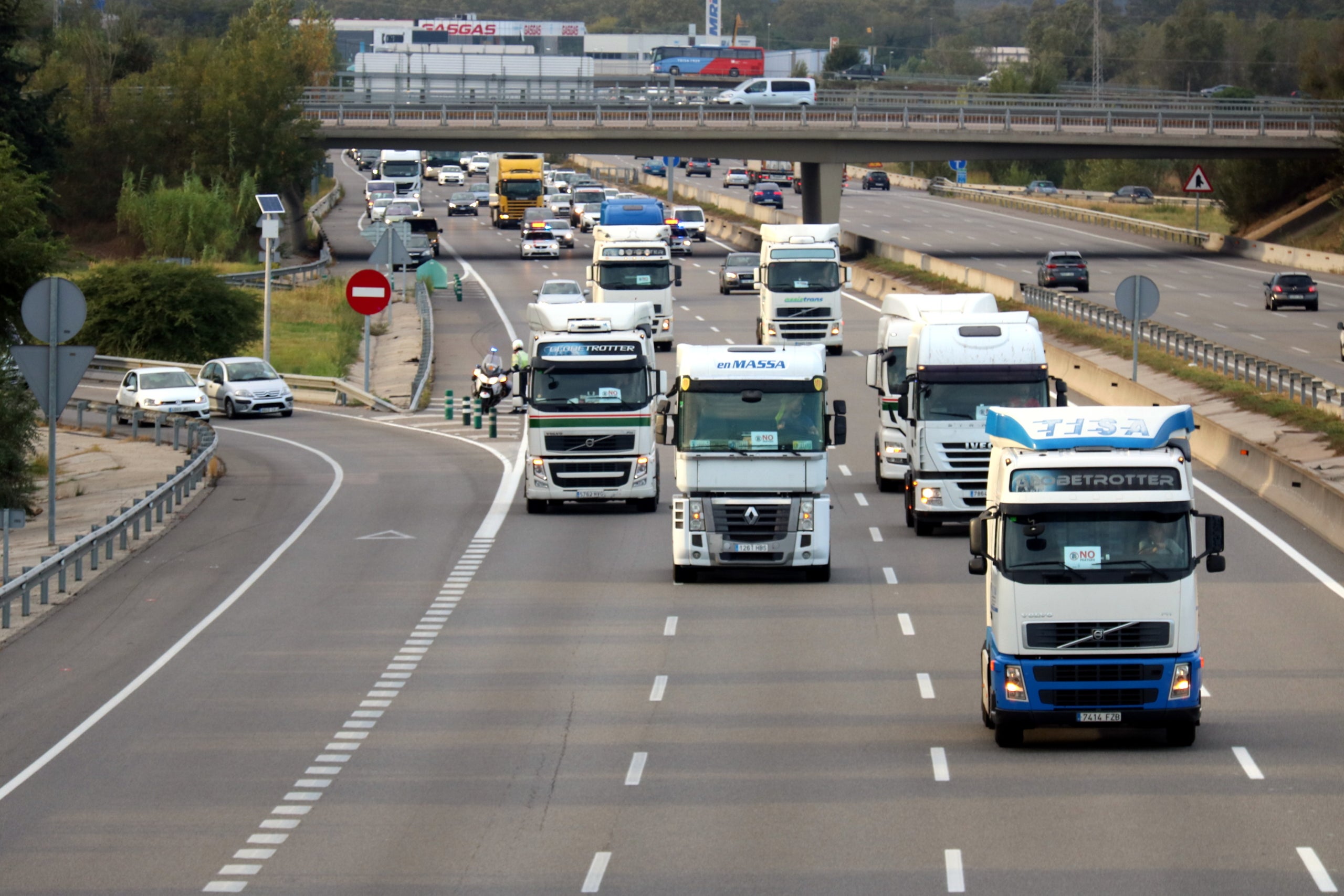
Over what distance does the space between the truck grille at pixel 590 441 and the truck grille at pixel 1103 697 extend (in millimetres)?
14878

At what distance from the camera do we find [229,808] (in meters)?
14.6

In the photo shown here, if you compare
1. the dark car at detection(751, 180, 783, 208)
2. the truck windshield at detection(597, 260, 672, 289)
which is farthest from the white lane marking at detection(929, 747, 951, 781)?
the dark car at detection(751, 180, 783, 208)

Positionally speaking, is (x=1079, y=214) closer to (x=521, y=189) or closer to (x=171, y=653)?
(x=521, y=189)

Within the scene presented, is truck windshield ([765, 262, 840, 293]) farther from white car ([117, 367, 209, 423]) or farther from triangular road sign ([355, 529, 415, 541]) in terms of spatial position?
triangular road sign ([355, 529, 415, 541])

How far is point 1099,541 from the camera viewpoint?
52.1 feet

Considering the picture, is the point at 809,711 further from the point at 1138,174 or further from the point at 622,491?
the point at 1138,174

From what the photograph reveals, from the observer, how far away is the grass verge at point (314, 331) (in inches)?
2297

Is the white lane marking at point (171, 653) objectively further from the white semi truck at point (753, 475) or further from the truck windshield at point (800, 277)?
the truck windshield at point (800, 277)

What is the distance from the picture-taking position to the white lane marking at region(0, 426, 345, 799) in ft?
52.7

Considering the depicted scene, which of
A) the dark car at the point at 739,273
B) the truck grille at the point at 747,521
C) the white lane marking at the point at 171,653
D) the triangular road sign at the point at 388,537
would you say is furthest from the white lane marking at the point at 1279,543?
the dark car at the point at 739,273

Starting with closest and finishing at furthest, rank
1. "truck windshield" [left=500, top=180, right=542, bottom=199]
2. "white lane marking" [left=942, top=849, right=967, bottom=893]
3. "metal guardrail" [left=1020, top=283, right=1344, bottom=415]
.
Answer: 1. "white lane marking" [left=942, top=849, right=967, bottom=893]
2. "metal guardrail" [left=1020, top=283, right=1344, bottom=415]
3. "truck windshield" [left=500, top=180, right=542, bottom=199]

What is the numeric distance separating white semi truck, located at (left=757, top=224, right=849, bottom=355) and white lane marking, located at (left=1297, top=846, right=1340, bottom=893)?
125ft

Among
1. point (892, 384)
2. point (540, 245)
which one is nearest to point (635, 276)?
point (892, 384)

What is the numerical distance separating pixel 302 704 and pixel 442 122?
237 feet
